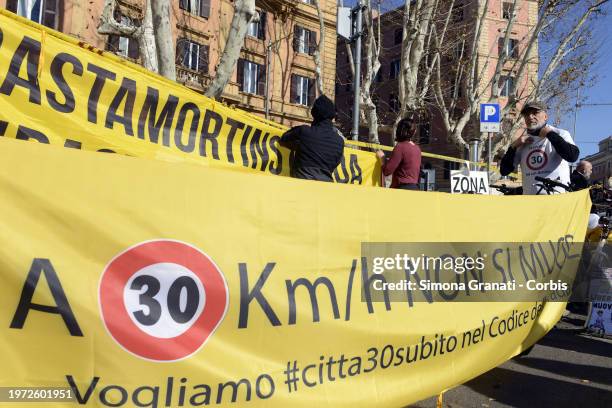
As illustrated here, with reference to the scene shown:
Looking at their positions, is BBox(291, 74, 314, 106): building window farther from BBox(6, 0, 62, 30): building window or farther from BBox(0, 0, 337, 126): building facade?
BBox(6, 0, 62, 30): building window

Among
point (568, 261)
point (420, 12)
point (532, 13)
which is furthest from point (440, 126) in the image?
point (568, 261)

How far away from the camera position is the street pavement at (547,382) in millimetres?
3555

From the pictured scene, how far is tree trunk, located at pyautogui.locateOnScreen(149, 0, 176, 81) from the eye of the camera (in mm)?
7090

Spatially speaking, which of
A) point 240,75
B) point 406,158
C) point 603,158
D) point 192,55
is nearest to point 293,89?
point 240,75

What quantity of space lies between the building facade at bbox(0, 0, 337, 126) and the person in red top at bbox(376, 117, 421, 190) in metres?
17.9

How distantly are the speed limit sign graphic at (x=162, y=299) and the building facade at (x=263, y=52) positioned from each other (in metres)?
20.3

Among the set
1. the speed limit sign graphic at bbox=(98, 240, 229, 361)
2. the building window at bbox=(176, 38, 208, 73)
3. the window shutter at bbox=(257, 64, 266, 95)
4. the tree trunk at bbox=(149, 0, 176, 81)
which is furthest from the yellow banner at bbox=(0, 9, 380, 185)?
the window shutter at bbox=(257, 64, 266, 95)

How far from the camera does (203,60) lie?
24.9 meters

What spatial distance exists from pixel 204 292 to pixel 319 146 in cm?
244

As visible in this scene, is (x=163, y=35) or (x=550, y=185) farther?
(x=163, y=35)

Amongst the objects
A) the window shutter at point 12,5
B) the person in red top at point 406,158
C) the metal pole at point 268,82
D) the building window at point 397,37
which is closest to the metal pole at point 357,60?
the person in red top at point 406,158

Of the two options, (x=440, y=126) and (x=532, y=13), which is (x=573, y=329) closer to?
(x=532, y=13)

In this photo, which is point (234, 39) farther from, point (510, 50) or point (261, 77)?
point (510, 50)

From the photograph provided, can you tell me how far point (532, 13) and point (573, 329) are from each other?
2520 centimetres
